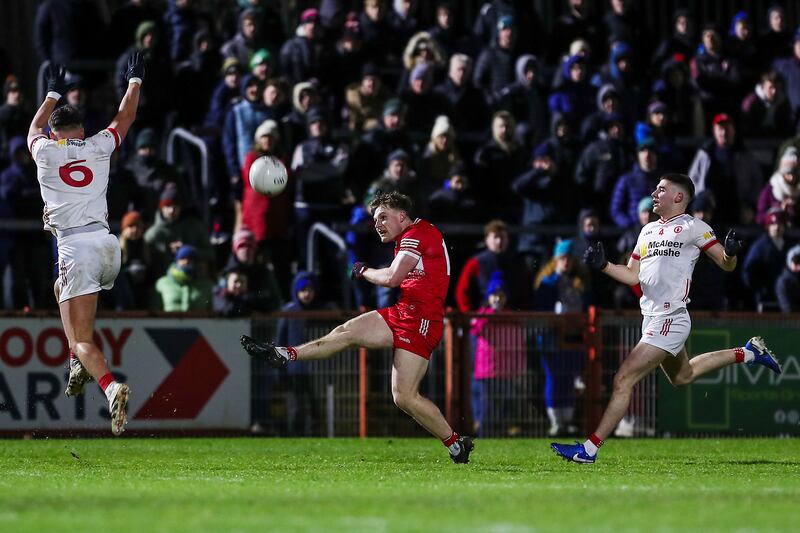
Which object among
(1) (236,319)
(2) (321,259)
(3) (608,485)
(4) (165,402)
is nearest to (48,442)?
(4) (165,402)

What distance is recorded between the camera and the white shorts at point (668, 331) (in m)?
12.7

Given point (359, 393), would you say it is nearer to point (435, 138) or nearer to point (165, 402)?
point (165, 402)

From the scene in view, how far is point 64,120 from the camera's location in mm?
12438

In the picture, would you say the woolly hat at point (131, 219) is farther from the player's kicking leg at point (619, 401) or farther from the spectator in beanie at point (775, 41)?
the spectator in beanie at point (775, 41)

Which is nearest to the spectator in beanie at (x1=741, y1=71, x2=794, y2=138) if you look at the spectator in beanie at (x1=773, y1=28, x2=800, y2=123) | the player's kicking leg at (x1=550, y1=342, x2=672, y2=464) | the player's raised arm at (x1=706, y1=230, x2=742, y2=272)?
the spectator in beanie at (x1=773, y1=28, x2=800, y2=123)

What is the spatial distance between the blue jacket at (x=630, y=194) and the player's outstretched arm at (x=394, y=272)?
6.94 metres

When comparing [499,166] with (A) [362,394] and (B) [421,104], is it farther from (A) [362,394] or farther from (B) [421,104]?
(A) [362,394]

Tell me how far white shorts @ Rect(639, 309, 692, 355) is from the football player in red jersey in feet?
5.59

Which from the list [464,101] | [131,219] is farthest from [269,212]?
[464,101]

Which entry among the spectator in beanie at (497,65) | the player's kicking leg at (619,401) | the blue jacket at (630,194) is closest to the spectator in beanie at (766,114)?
the blue jacket at (630,194)

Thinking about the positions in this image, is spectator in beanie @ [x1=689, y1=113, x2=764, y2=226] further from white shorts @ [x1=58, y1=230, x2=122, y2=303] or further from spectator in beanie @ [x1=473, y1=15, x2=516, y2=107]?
white shorts @ [x1=58, y1=230, x2=122, y2=303]

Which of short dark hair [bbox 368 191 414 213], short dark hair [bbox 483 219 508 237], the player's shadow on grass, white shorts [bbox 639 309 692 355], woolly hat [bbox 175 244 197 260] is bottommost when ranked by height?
the player's shadow on grass

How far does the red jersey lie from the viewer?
12.2 m

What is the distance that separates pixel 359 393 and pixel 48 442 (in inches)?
131
